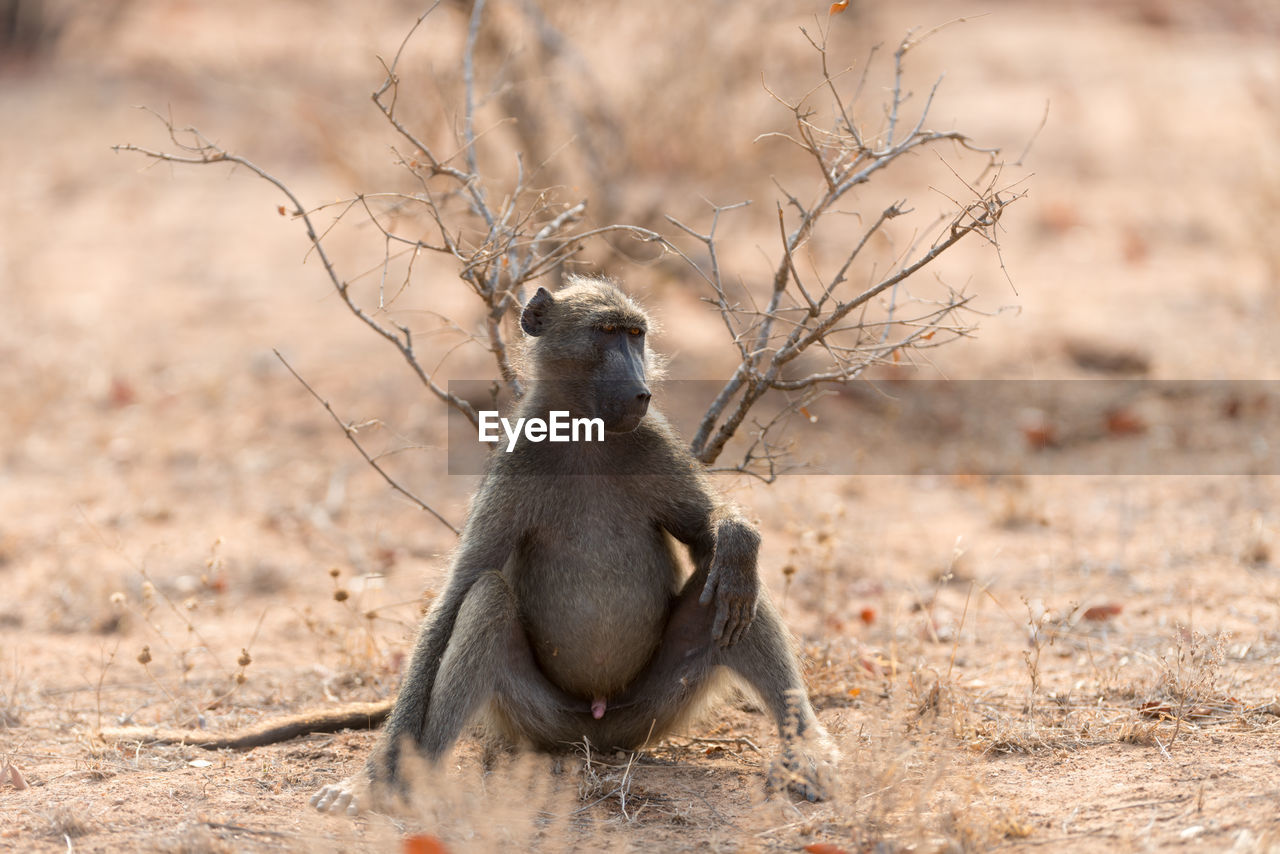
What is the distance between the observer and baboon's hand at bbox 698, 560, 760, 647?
355 cm

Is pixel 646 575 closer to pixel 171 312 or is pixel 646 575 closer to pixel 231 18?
pixel 171 312

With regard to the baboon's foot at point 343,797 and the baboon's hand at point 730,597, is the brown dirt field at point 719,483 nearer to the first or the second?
the baboon's foot at point 343,797

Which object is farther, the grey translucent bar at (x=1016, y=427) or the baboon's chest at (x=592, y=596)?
the grey translucent bar at (x=1016, y=427)

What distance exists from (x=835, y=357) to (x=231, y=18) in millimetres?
16616

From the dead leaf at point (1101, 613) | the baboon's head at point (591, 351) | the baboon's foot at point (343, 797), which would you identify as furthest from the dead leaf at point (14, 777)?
the dead leaf at point (1101, 613)

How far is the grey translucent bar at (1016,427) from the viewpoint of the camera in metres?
7.16

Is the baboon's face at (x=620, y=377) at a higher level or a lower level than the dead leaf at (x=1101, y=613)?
higher

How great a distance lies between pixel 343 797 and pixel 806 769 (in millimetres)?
1284

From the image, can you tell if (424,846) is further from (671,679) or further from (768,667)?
(768,667)

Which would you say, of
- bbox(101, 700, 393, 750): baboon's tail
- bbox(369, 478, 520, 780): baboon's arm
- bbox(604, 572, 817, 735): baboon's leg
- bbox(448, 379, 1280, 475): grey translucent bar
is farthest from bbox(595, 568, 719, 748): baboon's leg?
bbox(448, 379, 1280, 475): grey translucent bar

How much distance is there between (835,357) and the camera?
12.9 feet

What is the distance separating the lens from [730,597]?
11.7 feet

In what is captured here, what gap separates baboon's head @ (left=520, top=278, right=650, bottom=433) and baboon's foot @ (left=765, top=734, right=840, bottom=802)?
1.04 m

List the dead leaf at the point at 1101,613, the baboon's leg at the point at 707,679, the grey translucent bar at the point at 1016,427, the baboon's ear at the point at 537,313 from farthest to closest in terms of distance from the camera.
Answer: the grey translucent bar at the point at 1016,427
the dead leaf at the point at 1101,613
the baboon's ear at the point at 537,313
the baboon's leg at the point at 707,679
